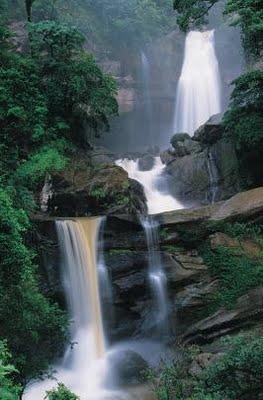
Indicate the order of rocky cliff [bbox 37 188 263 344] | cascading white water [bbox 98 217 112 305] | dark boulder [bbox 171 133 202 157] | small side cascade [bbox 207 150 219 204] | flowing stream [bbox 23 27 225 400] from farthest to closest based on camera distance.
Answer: dark boulder [bbox 171 133 202 157] → small side cascade [bbox 207 150 219 204] → cascading white water [bbox 98 217 112 305] → rocky cliff [bbox 37 188 263 344] → flowing stream [bbox 23 27 225 400]

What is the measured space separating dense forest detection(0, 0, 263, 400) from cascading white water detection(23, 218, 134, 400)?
2.44 ft

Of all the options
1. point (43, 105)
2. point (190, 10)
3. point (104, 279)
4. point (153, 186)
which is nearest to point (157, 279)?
point (104, 279)

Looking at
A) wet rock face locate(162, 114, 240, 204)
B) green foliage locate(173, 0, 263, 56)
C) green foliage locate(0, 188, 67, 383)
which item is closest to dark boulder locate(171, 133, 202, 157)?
wet rock face locate(162, 114, 240, 204)

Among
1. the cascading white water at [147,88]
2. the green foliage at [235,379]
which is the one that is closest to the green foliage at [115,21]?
the cascading white water at [147,88]

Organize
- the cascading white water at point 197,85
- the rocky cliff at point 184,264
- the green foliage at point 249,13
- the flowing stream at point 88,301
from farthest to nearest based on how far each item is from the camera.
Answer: the cascading white water at point 197,85 < the rocky cliff at point 184,264 < the green foliage at point 249,13 < the flowing stream at point 88,301

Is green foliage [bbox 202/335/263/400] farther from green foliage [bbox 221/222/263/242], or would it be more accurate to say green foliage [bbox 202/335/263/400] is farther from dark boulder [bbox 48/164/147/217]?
dark boulder [bbox 48/164/147/217]

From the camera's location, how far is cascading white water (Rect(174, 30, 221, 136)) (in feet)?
117

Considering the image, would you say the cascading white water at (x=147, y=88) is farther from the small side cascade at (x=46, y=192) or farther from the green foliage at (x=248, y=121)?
the small side cascade at (x=46, y=192)

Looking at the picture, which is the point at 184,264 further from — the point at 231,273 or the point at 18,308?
the point at 18,308

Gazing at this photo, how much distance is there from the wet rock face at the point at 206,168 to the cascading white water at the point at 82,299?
770 centimetres

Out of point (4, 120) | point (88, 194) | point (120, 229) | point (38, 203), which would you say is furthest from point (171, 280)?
point (4, 120)

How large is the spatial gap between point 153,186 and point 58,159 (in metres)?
8.98

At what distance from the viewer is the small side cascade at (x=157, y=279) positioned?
15.4 meters

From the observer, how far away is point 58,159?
17.3 metres
